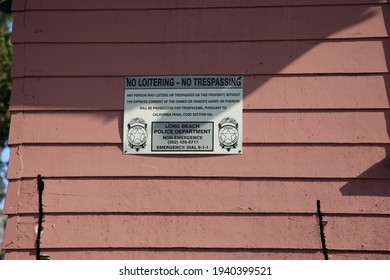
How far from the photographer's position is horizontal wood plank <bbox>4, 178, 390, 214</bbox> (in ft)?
12.9

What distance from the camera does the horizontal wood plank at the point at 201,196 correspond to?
12.9 ft

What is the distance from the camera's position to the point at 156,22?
13.9 ft

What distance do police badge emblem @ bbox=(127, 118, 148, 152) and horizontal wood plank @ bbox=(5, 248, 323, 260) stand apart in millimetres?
700

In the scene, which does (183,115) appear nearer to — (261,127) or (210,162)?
(210,162)

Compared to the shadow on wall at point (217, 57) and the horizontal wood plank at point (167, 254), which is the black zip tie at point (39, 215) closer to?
the horizontal wood plank at point (167, 254)

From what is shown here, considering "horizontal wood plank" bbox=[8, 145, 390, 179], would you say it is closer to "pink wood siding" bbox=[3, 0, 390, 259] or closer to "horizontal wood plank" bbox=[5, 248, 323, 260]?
"pink wood siding" bbox=[3, 0, 390, 259]

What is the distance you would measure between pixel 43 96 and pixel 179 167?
109cm

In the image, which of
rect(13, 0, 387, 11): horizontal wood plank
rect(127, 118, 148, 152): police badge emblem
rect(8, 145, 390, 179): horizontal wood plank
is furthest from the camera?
rect(13, 0, 387, 11): horizontal wood plank

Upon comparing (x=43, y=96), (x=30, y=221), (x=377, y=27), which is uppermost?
(x=377, y=27)

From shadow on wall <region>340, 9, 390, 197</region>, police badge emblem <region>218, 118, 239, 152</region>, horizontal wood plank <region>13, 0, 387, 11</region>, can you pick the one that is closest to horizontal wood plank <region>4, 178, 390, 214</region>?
shadow on wall <region>340, 9, 390, 197</region>

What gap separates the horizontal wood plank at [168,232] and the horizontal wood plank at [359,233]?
109mm
